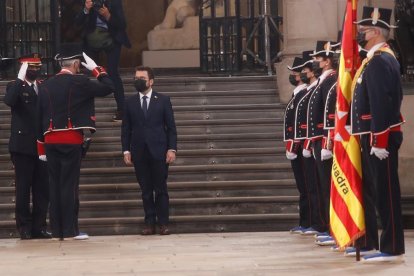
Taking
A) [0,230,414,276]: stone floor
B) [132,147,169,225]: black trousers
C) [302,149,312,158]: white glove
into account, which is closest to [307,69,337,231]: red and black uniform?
[302,149,312,158]: white glove

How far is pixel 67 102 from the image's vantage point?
15883 millimetres

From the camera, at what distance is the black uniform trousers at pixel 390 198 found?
12.4 meters

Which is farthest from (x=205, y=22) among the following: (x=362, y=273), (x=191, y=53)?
(x=362, y=273)

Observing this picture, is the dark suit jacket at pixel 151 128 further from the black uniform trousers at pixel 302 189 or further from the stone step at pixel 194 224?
the black uniform trousers at pixel 302 189

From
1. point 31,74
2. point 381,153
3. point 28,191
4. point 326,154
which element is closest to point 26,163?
point 28,191

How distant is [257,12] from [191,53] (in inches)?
111

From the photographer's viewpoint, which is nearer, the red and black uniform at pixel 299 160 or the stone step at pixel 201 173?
the red and black uniform at pixel 299 160

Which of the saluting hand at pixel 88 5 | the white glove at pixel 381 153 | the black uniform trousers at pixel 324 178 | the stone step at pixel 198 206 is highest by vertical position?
the saluting hand at pixel 88 5

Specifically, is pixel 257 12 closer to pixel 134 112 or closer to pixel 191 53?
pixel 191 53

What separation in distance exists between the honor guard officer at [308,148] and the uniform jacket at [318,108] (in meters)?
0.32

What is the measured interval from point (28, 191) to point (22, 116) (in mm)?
840

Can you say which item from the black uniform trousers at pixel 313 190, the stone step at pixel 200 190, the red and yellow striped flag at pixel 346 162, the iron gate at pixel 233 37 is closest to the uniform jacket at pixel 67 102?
the stone step at pixel 200 190

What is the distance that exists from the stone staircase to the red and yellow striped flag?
4204 millimetres

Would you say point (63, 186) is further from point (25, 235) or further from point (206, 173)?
point (206, 173)
